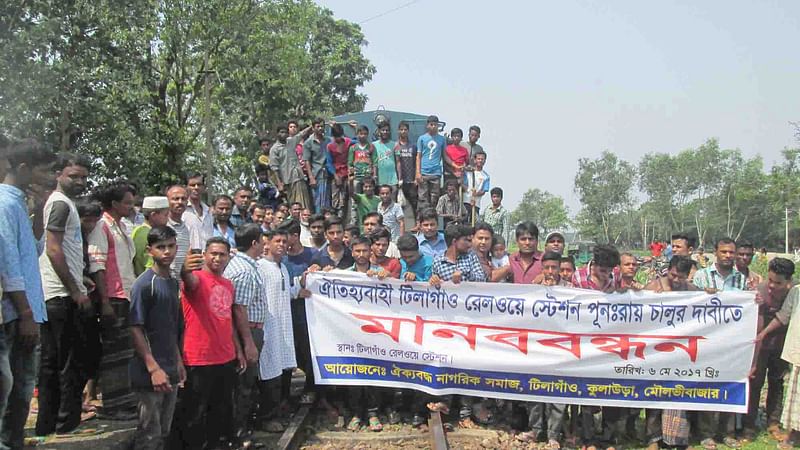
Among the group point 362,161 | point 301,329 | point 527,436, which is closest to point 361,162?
point 362,161

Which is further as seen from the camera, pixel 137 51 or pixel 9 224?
pixel 137 51

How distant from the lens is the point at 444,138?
10242mm

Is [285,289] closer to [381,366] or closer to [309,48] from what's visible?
[381,366]

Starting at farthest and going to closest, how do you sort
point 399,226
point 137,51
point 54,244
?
point 137,51 → point 399,226 → point 54,244

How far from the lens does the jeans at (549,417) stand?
5.70 meters

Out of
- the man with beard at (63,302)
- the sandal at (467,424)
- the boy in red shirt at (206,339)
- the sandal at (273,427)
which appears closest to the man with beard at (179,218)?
the man with beard at (63,302)

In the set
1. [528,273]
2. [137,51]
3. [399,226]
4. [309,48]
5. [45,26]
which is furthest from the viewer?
[309,48]

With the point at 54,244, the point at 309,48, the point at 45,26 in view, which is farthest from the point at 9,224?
the point at 309,48

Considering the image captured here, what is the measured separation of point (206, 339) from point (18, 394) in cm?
115

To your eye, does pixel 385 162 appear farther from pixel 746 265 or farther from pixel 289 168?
pixel 746 265

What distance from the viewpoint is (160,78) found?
21.7 meters

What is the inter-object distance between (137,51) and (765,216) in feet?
228

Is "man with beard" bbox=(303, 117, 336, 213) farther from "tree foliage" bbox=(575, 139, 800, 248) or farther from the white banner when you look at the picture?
"tree foliage" bbox=(575, 139, 800, 248)

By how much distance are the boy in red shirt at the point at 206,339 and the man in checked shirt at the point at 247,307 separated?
97mm
